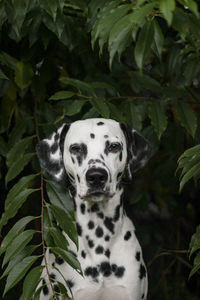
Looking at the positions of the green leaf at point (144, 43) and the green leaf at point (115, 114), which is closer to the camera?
the green leaf at point (144, 43)

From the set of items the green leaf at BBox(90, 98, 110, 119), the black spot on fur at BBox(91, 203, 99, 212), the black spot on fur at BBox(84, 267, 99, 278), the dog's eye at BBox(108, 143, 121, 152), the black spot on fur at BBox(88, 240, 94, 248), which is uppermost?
the green leaf at BBox(90, 98, 110, 119)

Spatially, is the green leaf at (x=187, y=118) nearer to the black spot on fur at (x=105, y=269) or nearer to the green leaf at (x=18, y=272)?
the black spot on fur at (x=105, y=269)

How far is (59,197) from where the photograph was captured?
10.5ft

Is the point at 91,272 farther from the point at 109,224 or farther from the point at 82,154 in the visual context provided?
Answer: the point at 82,154

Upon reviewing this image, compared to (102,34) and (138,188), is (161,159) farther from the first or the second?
(102,34)

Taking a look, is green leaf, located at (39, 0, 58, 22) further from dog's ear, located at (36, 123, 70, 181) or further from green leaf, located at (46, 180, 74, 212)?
green leaf, located at (46, 180, 74, 212)

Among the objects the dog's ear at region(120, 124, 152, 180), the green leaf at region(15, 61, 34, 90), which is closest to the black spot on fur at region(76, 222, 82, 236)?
the dog's ear at region(120, 124, 152, 180)

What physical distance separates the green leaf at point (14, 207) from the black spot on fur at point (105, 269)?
2.02 ft

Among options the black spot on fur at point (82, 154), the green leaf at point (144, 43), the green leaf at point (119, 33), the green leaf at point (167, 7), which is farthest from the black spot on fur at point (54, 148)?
the green leaf at point (167, 7)

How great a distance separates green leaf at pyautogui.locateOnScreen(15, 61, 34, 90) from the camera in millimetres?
3732

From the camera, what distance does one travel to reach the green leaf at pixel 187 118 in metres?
3.43

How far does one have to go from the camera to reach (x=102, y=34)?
2590 millimetres

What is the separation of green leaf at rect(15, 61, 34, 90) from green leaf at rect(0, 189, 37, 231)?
1.00 metres

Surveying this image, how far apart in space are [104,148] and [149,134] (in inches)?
32.2
